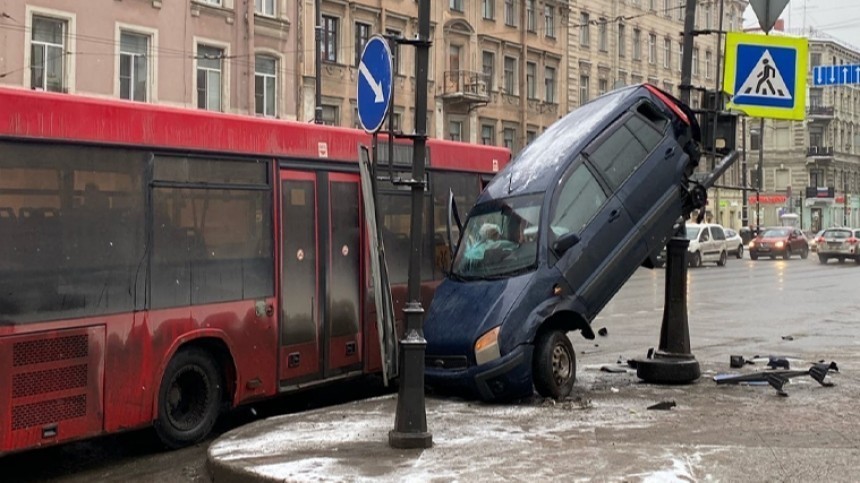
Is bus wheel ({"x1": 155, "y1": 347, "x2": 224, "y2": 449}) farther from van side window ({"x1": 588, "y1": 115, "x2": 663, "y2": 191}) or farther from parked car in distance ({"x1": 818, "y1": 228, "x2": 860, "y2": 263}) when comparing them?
parked car in distance ({"x1": 818, "y1": 228, "x2": 860, "y2": 263})

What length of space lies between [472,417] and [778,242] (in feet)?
143

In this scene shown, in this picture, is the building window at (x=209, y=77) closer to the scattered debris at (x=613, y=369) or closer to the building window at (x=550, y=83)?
the scattered debris at (x=613, y=369)

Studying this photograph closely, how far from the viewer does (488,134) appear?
45.2 meters

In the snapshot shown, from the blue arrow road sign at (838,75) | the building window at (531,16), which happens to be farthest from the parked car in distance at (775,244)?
the blue arrow road sign at (838,75)

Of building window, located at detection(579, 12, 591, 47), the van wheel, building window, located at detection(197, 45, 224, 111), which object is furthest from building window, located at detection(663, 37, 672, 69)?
the van wheel

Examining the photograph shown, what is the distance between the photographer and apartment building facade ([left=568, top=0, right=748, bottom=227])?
5338 centimetres

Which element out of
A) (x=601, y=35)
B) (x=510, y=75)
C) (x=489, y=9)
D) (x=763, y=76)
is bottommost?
(x=763, y=76)

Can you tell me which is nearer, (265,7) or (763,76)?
(763,76)

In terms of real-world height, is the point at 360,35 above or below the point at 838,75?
above

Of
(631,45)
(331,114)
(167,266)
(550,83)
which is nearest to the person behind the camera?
(167,266)

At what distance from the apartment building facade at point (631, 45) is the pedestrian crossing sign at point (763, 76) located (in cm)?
3840

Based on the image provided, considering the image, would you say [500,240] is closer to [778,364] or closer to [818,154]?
[778,364]

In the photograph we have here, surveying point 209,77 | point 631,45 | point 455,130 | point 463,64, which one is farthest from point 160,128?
point 631,45

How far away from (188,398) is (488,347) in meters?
2.76
